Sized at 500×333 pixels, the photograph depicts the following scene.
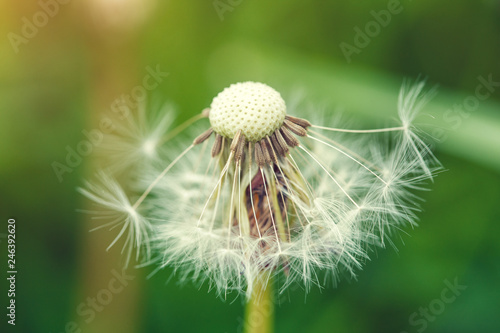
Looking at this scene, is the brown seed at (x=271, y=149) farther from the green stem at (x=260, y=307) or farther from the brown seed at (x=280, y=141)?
the green stem at (x=260, y=307)

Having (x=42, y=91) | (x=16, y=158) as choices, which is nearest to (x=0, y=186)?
(x=16, y=158)

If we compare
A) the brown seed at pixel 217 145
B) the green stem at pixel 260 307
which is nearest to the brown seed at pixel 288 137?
the brown seed at pixel 217 145

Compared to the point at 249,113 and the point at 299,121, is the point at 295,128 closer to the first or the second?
the point at 299,121

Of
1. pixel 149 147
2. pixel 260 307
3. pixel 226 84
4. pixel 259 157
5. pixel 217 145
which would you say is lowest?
pixel 260 307

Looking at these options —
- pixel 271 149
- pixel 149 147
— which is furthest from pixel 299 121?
pixel 149 147

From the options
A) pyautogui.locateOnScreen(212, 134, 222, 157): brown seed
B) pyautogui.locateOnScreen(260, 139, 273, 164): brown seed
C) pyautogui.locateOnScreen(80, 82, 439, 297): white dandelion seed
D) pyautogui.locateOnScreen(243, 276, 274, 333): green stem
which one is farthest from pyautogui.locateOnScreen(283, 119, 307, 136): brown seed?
pyautogui.locateOnScreen(243, 276, 274, 333): green stem

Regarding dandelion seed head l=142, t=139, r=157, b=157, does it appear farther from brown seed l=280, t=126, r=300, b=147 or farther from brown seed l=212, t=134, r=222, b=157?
brown seed l=280, t=126, r=300, b=147
